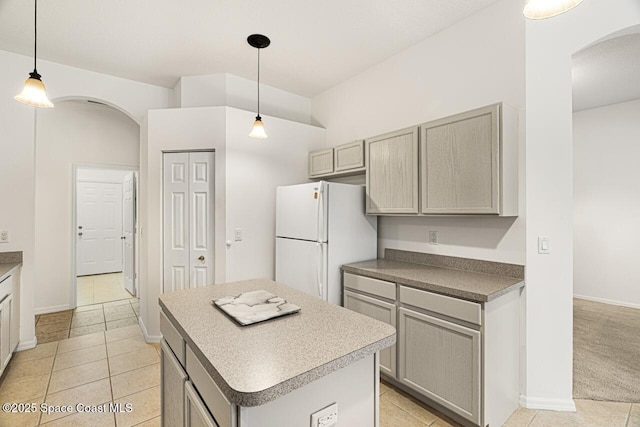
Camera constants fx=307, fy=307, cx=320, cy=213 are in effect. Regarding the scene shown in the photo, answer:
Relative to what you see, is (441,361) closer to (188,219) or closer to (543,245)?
(543,245)

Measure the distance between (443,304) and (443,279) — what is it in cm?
24

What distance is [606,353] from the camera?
287cm

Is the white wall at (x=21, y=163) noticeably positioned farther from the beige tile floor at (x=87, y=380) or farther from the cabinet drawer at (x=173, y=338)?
the cabinet drawer at (x=173, y=338)

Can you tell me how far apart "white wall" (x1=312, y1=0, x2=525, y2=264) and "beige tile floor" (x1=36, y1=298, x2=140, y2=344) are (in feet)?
11.1

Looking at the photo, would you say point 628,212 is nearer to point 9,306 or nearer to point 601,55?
point 601,55

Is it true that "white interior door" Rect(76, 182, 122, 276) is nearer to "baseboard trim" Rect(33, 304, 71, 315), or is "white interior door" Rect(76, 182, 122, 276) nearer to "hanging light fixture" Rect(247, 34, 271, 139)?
"baseboard trim" Rect(33, 304, 71, 315)

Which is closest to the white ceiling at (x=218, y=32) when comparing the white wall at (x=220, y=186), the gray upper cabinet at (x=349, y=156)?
the white wall at (x=220, y=186)

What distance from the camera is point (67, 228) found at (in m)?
4.31

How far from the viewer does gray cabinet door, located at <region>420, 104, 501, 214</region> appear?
208 centimetres

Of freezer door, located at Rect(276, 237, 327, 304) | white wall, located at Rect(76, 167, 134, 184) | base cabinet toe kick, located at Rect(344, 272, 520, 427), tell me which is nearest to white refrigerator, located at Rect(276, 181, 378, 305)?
freezer door, located at Rect(276, 237, 327, 304)

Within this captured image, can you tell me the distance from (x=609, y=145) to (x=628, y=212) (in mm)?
967

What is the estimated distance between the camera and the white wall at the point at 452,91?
2.28 metres

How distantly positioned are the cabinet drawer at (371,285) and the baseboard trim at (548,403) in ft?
3.70

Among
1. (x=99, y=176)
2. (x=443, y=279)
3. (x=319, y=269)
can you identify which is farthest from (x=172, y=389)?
(x=99, y=176)
